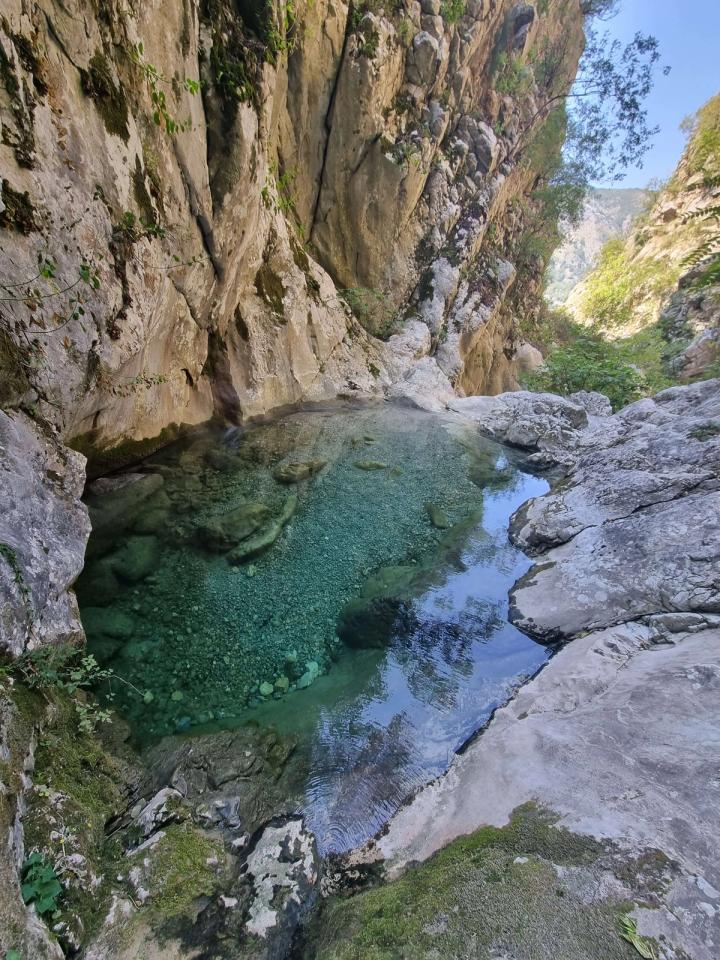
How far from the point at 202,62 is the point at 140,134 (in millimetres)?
2462

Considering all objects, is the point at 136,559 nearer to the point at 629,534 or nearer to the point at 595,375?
the point at 629,534

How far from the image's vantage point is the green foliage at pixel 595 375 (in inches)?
543

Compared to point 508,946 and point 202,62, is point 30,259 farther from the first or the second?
point 508,946

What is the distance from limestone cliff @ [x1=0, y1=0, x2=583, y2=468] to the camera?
4238 mm

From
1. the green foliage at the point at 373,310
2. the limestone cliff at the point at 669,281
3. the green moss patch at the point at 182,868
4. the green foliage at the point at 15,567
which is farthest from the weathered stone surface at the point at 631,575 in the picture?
the limestone cliff at the point at 669,281

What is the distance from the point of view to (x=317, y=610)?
502cm

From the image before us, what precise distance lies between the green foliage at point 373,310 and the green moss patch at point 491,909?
14.5m

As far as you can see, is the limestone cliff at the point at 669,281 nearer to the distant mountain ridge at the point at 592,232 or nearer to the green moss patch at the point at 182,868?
the green moss patch at the point at 182,868

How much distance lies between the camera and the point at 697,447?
6.28 metres

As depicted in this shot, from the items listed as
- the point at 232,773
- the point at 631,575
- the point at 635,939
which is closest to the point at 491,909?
the point at 635,939


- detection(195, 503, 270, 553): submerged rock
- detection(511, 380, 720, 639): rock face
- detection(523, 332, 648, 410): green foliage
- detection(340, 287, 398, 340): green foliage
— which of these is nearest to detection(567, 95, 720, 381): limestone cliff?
detection(523, 332, 648, 410): green foliage

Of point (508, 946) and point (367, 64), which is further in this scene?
point (367, 64)

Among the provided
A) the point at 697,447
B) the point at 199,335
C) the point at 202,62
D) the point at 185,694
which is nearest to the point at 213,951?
the point at 185,694

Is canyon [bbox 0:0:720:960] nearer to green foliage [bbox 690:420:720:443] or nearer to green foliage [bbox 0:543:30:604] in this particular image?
green foliage [bbox 0:543:30:604]
